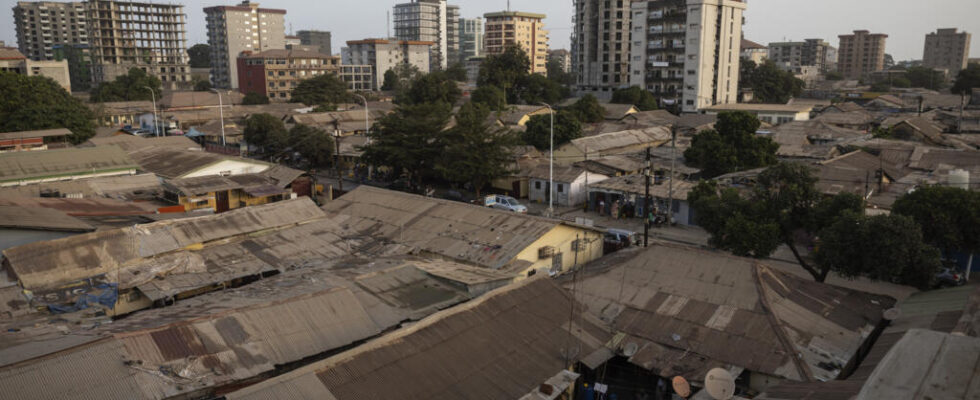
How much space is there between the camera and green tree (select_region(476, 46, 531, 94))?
3270 inches

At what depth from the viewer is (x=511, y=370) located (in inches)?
536

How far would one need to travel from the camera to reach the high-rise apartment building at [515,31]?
455ft

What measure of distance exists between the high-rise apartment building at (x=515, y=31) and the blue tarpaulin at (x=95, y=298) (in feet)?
399

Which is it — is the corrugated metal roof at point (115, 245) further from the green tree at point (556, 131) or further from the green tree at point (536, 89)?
the green tree at point (536, 89)

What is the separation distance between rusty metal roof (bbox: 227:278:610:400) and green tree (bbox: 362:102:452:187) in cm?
2320

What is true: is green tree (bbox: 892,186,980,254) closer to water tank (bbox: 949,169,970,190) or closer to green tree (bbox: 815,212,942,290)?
green tree (bbox: 815,212,942,290)

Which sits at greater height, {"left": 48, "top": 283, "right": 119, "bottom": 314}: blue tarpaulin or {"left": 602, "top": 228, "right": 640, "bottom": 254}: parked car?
{"left": 48, "top": 283, "right": 119, "bottom": 314}: blue tarpaulin

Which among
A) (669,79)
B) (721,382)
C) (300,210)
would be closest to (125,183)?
(300,210)

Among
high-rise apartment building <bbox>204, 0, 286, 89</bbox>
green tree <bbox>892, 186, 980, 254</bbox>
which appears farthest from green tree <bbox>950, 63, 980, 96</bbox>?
high-rise apartment building <bbox>204, 0, 286, 89</bbox>

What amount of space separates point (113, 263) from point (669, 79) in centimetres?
7392

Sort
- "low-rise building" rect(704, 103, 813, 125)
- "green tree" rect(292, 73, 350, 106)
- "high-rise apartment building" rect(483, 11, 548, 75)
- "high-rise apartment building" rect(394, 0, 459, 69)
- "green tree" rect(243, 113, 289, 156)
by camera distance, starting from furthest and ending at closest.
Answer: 1. "high-rise apartment building" rect(394, 0, 459, 69)
2. "high-rise apartment building" rect(483, 11, 548, 75)
3. "green tree" rect(292, 73, 350, 106)
4. "low-rise building" rect(704, 103, 813, 125)
5. "green tree" rect(243, 113, 289, 156)

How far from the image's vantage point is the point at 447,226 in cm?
2502

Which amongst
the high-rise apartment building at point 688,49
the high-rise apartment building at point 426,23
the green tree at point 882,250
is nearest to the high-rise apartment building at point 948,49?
the high-rise apartment building at point 688,49

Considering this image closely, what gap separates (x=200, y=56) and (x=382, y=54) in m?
52.1
